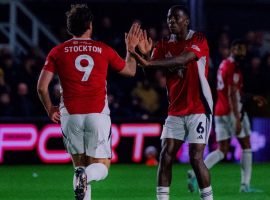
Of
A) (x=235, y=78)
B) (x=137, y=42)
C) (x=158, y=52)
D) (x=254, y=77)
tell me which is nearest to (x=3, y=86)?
(x=254, y=77)

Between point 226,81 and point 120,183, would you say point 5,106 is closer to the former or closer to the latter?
Result: point 120,183

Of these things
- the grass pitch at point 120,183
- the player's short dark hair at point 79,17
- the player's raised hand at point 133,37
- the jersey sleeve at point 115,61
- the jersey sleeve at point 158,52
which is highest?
the player's short dark hair at point 79,17

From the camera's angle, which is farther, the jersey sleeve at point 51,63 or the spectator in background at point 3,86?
the spectator in background at point 3,86

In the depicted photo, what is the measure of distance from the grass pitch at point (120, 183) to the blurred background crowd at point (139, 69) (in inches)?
71.6

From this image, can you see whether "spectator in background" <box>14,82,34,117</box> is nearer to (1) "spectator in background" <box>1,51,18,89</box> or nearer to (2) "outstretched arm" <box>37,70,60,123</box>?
(1) "spectator in background" <box>1,51,18,89</box>

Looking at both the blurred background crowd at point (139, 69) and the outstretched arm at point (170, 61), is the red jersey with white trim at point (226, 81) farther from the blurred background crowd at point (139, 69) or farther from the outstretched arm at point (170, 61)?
the blurred background crowd at point (139, 69)

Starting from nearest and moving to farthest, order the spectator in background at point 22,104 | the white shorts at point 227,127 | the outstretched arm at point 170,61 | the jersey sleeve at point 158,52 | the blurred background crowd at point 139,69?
the outstretched arm at point 170,61
the jersey sleeve at point 158,52
the white shorts at point 227,127
the spectator in background at point 22,104
the blurred background crowd at point 139,69

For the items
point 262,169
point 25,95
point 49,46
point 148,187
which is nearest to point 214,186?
point 148,187

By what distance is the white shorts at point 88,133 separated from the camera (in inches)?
386

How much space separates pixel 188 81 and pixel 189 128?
1.65 feet

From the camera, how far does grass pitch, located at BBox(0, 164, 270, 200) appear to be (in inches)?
511

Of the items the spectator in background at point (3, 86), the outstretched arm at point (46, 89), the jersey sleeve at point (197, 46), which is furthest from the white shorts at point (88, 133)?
the spectator in background at point (3, 86)

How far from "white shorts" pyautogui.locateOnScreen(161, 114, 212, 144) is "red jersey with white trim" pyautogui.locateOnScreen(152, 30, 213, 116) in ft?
0.21

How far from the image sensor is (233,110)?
13.6 meters
